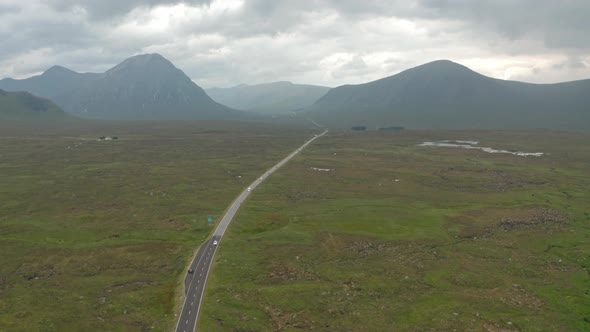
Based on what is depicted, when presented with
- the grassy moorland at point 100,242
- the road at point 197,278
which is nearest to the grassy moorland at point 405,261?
the road at point 197,278

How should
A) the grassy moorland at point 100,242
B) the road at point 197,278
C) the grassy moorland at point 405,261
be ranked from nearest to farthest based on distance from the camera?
the road at point 197,278
the grassy moorland at point 405,261
the grassy moorland at point 100,242

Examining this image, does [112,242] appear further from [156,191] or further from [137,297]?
[156,191]

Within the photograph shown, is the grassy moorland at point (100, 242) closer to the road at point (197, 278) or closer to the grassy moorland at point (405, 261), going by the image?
the road at point (197, 278)

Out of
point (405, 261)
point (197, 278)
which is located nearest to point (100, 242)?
point (197, 278)

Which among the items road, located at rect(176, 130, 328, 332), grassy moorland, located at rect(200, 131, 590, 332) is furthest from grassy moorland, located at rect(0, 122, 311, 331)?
grassy moorland, located at rect(200, 131, 590, 332)

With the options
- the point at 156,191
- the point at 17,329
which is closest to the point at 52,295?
the point at 17,329

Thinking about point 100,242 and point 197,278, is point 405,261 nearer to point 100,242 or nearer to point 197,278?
point 197,278

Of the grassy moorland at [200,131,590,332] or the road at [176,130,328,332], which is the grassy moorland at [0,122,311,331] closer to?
the road at [176,130,328,332]

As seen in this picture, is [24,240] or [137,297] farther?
[24,240]
